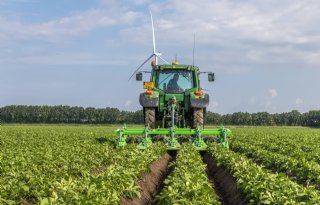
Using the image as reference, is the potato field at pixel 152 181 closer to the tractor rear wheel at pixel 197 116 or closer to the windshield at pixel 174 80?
the tractor rear wheel at pixel 197 116

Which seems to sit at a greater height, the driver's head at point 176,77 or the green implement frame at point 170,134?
the driver's head at point 176,77

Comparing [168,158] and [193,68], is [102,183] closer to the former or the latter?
Result: [168,158]

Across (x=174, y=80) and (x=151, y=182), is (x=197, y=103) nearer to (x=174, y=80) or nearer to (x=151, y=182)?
(x=174, y=80)

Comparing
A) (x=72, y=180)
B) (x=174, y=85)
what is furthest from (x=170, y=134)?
(x=72, y=180)

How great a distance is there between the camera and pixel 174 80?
17.5 meters

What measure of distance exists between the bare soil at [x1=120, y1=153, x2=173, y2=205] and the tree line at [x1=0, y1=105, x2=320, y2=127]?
258ft

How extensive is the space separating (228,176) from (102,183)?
4.34 metres

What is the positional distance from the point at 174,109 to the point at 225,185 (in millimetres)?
6781

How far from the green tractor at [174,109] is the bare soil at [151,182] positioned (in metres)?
1.73

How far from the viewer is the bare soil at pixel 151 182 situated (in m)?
8.28

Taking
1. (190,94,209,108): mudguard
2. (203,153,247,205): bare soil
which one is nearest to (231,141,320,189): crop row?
(203,153,247,205): bare soil

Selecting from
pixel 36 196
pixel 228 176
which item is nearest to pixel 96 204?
pixel 36 196

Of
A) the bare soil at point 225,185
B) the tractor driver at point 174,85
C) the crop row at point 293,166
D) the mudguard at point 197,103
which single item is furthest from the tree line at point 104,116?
the bare soil at point 225,185

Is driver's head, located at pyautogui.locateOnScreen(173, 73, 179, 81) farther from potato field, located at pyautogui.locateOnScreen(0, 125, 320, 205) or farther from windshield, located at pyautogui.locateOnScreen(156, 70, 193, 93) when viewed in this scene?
potato field, located at pyautogui.locateOnScreen(0, 125, 320, 205)
